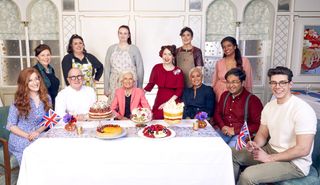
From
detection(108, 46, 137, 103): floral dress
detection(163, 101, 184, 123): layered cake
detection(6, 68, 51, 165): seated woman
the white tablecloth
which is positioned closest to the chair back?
detection(6, 68, 51, 165): seated woman

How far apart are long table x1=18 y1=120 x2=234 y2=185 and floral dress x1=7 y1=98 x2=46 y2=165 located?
27.6 inches

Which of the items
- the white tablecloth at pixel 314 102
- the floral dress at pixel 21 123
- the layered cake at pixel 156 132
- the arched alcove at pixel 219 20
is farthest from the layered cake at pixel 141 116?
the arched alcove at pixel 219 20

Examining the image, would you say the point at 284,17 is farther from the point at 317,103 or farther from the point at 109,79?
the point at 109,79

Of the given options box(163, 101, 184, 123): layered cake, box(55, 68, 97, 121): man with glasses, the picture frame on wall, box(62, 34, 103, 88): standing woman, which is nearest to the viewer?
box(163, 101, 184, 123): layered cake

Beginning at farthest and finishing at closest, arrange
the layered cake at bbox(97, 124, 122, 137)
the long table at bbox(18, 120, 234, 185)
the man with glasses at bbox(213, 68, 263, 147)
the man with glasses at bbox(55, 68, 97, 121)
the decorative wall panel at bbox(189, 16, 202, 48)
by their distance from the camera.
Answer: the decorative wall panel at bbox(189, 16, 202, 48), the man with glasses at bbox(213, 68, 263, 147), the man with glasses at bbox(55, 68, 97, 121), the layered cake at bbox(97, 124, 122, 137), the long table at bbox(18, 120, 234, 185)

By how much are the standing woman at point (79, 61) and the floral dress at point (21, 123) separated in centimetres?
102

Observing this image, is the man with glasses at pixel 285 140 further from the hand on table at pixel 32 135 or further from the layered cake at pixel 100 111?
the hand on table at pixel 32 135

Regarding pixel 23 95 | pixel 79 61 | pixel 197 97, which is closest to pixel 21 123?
pixel 23 95

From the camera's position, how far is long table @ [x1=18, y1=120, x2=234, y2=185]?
2.02 m

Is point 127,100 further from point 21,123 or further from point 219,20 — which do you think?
point 219,20

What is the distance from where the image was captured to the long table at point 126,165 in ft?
6.63

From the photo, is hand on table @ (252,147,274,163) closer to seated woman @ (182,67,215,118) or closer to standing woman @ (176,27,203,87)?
seated woman @ (182,67,215,118)

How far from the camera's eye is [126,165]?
6.67 feet

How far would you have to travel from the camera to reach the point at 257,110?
9.75 ft
